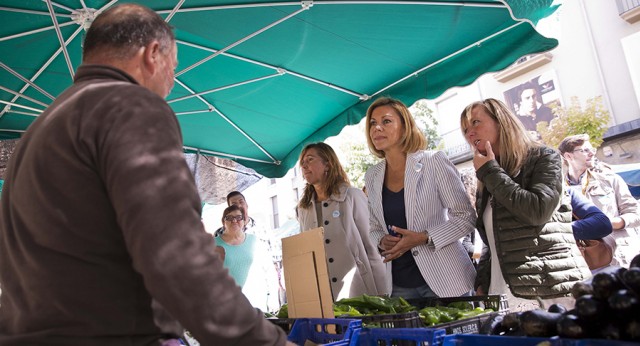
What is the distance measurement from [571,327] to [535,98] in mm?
21975

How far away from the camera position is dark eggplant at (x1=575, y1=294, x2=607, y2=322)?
1.20m

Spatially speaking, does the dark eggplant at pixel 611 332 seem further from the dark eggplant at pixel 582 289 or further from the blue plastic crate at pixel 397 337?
the blue plastic crate at pixel 397 337

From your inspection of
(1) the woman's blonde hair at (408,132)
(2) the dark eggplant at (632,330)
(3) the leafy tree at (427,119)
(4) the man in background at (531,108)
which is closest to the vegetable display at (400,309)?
(2) the dark eggplant at (632,330)

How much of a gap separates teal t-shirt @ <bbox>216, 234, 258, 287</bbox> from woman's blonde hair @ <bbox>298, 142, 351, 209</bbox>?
6.74 feet

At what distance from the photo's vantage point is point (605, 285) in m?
1.24

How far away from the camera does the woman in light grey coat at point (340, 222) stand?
365 cm

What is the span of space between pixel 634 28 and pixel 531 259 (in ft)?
63.3

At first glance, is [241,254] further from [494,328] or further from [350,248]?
[494,328]

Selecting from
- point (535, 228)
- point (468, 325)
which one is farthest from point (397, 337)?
point (535, 228)

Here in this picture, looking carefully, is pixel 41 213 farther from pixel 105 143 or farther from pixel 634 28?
pixel 634 28

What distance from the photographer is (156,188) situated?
1005 mm

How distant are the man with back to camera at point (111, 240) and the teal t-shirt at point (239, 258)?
4.72m

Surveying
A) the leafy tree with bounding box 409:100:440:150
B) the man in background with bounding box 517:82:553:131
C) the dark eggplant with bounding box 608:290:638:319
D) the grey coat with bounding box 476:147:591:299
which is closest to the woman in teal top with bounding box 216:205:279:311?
the grey coat with bounding box 476:147:591:299

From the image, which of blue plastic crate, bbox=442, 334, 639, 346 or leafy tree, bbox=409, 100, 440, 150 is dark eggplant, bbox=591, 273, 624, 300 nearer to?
blue plastic crate, bbox=442, 334, 639, 346
